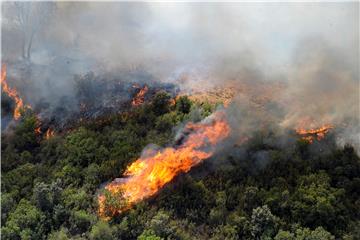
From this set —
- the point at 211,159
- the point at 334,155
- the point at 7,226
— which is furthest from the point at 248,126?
the point at 7,226

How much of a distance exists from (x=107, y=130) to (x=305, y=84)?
632 inches

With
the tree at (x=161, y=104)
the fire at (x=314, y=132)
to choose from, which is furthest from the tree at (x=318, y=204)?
the tree at (x=161, y=104)

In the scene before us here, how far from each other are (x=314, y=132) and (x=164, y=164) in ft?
36.3

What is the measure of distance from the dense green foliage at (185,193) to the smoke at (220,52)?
11.0 feet

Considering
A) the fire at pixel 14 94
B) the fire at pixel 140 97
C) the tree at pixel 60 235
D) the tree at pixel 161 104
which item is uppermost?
the fire at pixel 14 94

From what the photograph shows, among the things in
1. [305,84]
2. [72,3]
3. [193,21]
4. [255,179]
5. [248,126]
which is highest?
[72,3]

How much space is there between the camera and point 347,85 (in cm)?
4506

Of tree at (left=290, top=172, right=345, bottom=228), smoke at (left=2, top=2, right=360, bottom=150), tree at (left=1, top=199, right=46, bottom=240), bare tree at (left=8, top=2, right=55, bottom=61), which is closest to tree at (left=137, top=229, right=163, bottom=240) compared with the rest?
tree at (left=1, top=199, right=46, bottom=240)

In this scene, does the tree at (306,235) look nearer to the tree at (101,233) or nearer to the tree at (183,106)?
the tree at (101,233)

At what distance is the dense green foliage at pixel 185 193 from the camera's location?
122ft

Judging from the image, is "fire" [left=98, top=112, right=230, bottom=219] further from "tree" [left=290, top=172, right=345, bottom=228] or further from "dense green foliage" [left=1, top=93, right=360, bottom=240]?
"tree" [left=290, top=172, right=345, bottom=228]

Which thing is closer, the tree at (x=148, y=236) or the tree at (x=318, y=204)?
the tree at (x=148, y=236)

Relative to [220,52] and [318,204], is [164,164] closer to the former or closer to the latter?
[318,204]

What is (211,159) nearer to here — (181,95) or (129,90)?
(181,95)
